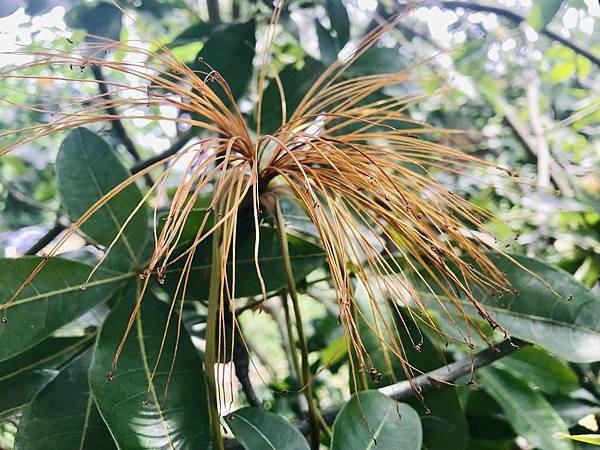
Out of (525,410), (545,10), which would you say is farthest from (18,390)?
(545,10)

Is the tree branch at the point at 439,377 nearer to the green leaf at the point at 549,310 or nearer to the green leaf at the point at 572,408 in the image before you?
the green leaf at the point at 549,310

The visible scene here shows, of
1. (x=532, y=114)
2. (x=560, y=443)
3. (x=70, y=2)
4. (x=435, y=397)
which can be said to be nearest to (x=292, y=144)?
(x=435, y=397)

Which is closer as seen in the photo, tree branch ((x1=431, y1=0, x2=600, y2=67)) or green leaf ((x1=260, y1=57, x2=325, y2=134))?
green leaf ((x1=260, y1=57, x2=325, y2=134))

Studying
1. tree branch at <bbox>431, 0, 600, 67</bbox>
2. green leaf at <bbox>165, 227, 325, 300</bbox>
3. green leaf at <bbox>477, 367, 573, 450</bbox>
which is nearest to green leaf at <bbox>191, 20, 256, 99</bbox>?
green leaf at <bbox>165, 227, 325, 300</bbox>

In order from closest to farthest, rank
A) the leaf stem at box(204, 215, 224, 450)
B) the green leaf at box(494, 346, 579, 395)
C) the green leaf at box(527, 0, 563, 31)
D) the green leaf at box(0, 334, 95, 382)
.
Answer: the leaf stem at box(204, 215, 224, 450) < the green leaf at box(0, 334, 95, 382) < the green leaf at box(494, 346, 579, 395) < the green leaf at box(527, 0, 563, 31)

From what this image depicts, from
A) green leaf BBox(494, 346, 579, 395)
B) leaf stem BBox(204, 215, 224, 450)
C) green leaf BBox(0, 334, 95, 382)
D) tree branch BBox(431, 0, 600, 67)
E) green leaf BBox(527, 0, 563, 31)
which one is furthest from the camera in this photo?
tree branch BBox(431, 0, 600, 67)

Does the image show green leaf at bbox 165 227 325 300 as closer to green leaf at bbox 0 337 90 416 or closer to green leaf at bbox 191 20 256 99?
green leaf at bbox 0 337 90 416
